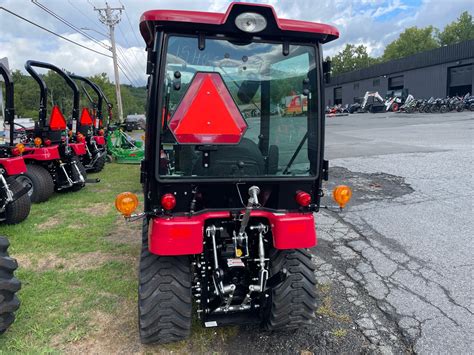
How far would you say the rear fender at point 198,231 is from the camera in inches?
95.0

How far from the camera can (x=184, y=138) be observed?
2395mm

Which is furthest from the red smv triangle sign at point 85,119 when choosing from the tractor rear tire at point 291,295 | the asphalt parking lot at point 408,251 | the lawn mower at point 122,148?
the tractor rear tire at point 291,295

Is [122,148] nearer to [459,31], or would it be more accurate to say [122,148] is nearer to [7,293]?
[7,293]

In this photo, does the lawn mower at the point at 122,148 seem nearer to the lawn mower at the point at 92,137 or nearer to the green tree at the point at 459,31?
the lawn mower at the point at 92,137

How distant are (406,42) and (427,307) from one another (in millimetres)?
73962

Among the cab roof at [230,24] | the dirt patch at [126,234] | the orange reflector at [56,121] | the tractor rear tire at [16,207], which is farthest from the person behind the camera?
the orange reflector at [56,121]

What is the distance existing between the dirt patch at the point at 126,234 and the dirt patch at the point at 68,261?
0.45 metres

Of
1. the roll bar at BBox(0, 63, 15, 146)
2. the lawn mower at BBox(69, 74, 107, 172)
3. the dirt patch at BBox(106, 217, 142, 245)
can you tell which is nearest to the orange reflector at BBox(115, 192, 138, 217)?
the dirt patch at BBox(106, 217, 142, 245)

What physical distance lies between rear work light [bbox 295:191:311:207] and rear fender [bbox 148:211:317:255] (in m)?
0.08

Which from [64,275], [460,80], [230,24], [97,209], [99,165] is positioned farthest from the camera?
[460,80]

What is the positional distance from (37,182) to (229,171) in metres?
5.51

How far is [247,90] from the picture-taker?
2.57m

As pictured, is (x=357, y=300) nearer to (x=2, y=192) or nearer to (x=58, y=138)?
(x=2, y=192)

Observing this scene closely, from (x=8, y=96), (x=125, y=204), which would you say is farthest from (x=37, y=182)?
(x=125, y=204)
